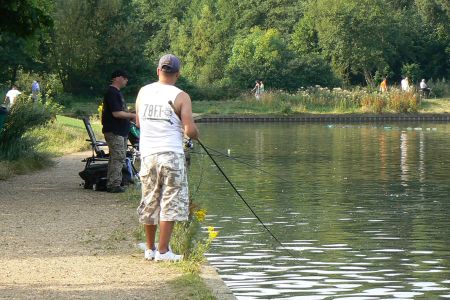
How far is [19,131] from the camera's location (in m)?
23.8

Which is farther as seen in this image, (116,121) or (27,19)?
(27,19)

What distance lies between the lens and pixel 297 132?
4403cm

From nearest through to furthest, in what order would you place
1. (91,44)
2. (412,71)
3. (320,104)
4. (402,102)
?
(402,102)
(320,104)
(91,44)
(412,71)

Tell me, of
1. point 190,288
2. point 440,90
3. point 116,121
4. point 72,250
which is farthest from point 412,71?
point 190,288

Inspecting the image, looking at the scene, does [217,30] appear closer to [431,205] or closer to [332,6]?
[332,6]

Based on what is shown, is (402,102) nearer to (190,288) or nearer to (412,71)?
(412,71)

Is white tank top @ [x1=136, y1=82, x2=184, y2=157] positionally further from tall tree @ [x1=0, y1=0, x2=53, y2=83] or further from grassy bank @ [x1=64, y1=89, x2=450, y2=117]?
grassy bank @ [x1=64, y1=89, x2=450, y2=117]

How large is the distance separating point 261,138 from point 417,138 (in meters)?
5.01

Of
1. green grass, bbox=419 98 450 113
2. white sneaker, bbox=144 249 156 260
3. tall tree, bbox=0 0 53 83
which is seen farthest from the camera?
green grass, bbox=419 98 450 113

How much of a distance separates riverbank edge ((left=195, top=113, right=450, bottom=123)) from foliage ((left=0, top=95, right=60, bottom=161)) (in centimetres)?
2886

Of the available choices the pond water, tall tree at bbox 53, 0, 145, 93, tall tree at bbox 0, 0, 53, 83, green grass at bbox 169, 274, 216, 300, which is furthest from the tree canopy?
green grass at bbox 169, 274, 216, 300

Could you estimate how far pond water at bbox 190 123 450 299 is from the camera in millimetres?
12062

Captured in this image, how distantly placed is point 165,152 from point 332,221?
5855mm

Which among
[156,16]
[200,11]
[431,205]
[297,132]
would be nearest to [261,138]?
[297,132]
